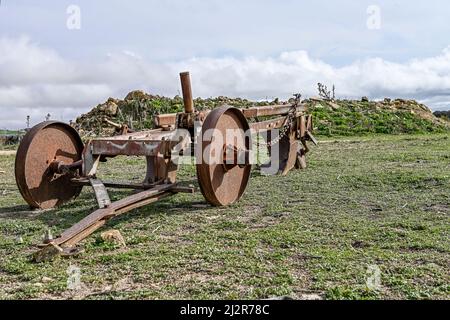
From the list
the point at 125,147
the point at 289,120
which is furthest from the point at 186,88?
the point at 289,120

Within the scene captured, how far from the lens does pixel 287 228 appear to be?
4.79 m

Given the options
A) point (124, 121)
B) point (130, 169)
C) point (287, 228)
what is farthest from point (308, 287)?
point (124, 121)

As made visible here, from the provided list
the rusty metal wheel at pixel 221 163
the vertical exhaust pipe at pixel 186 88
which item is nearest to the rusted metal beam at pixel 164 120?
the vertical exhaust pipe at pixel 186 88

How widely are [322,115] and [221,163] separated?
49.2 ft

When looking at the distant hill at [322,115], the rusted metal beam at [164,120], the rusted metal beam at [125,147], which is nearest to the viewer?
the rusted metal beam at [125,147]

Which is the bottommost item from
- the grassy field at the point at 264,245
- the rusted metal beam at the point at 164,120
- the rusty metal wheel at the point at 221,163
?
the grassy field at the point at 264,245

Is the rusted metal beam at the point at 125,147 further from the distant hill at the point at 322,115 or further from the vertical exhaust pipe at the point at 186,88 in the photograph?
the distant hill at the point at 322,115

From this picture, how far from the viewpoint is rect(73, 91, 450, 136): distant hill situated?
18.6 metres

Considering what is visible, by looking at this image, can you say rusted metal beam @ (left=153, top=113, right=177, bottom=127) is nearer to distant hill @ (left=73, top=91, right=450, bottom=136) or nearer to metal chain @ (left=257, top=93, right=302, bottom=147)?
metal chain @ (left=257, top=93, right=302, bottom=147)

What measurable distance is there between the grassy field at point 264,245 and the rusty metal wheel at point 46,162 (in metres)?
0.22

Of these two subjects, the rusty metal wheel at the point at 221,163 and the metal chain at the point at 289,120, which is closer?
the rusty metal wheel at the point at 221,163

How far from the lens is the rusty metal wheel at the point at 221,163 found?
18.2ft

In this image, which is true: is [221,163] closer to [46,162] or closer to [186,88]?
[186,88]

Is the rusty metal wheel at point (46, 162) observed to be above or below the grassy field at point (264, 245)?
above
